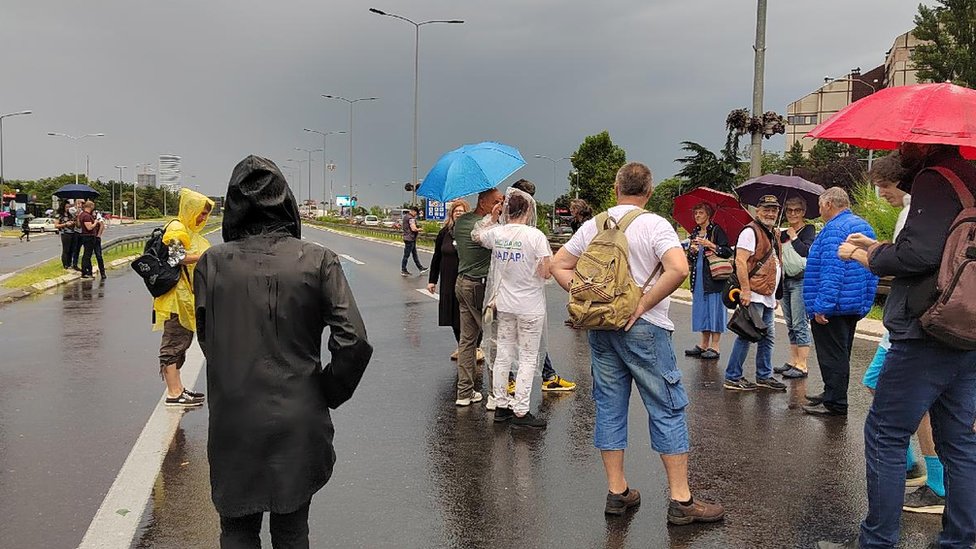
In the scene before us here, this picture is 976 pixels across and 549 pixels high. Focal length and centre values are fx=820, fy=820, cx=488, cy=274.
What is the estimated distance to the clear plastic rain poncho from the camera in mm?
6477

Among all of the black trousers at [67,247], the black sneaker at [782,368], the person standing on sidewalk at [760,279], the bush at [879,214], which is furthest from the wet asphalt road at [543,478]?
the black trousers at [67,247]

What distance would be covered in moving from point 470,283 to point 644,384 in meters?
2.83

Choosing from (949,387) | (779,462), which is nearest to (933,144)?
(949,387)

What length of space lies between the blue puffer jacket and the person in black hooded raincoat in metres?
4.66

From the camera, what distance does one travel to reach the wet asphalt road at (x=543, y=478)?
4.34 metres

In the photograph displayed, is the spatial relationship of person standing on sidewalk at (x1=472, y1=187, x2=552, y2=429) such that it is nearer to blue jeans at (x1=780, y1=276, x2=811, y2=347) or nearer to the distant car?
blue jeans at (x1=780, y1=276, x2=811, y2=347)

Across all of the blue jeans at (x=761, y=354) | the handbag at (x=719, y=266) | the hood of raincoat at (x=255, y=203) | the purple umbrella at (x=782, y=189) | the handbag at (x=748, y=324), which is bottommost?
the blue jeans at (x=761, y=354)

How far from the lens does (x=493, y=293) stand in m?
6.64

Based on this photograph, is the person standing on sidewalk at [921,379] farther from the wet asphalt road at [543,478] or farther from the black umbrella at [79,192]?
the black umbrella at [79,192]

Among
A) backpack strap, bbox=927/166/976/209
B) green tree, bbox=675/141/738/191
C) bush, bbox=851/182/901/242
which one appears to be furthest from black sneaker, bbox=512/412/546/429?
green tree, bbox=675/141/738/191

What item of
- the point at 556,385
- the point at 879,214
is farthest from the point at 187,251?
the point at 879,214

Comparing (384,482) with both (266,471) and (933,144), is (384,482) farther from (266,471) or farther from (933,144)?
(933,144)

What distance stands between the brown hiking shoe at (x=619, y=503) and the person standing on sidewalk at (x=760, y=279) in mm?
3319

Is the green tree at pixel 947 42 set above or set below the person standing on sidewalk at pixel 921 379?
above
